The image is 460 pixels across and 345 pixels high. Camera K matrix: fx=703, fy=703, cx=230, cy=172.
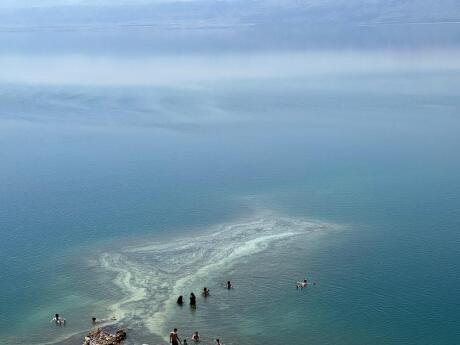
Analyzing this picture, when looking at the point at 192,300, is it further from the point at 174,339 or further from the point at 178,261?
the point at 178,261

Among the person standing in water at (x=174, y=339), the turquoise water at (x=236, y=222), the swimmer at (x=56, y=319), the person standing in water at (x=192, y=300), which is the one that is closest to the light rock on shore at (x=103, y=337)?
the turquoise water at (x=236, y=222)

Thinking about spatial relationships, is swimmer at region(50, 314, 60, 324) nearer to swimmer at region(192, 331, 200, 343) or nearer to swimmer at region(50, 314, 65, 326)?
swimmer at region(50, 314, 65, 326)

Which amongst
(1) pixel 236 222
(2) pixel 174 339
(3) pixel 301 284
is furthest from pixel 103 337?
(1) pixel 236 222

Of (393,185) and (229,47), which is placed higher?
(229,47)

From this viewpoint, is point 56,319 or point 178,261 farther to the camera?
point 178,261

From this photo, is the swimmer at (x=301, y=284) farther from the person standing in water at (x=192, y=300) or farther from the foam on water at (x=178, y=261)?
the person standing in water at (x=192, y=300)

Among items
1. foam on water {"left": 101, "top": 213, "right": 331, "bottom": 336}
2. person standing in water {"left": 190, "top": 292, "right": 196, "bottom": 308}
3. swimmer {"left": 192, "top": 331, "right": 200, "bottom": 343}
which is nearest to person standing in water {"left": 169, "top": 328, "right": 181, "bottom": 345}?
swimmer {"left": 192, "top": 331, "right": 200, "bottom": 343}

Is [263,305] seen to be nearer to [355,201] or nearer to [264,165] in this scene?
[355,201]

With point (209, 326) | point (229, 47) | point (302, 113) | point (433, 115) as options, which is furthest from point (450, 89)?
point (229, 47)
